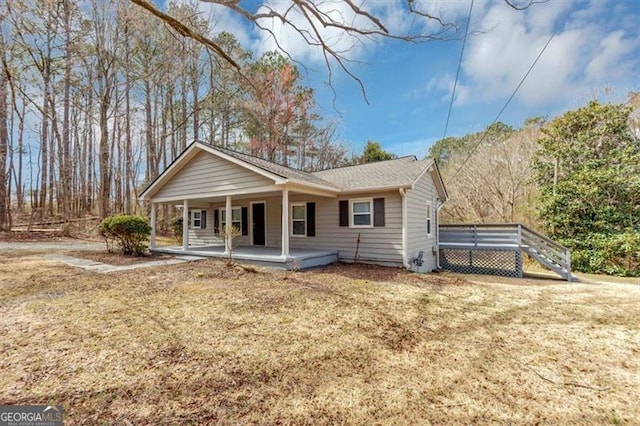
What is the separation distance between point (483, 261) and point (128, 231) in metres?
13.7

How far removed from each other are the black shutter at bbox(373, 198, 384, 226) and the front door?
4.70m

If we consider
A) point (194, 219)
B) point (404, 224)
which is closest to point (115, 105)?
point (194, 219)

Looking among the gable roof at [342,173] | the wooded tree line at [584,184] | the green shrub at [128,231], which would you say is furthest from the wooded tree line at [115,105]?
the wooded tree line at [584,184]

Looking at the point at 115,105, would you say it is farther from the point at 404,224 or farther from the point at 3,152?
the point at 404,224

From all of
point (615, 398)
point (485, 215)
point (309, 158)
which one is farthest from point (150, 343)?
point (309, 158)

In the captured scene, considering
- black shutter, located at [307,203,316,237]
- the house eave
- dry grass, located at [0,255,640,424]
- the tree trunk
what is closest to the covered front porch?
black shutter, located at [307,203,316,237]

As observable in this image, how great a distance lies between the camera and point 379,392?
2527mm

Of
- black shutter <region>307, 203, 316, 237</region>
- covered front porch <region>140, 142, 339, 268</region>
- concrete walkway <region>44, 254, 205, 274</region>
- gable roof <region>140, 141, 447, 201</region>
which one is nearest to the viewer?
concrete walkway <region>44, 254, 205, 274</region>

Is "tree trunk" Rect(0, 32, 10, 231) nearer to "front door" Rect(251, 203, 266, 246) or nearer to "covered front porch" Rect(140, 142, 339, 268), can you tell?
"covered front porch" Rect(140, 142, 339, 268)

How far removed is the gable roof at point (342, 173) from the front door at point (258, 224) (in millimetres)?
2140

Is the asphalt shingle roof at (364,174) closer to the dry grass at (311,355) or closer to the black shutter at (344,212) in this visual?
the black shutter at (344,212)

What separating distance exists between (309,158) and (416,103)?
13.4m

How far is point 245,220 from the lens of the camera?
1195 centimetres

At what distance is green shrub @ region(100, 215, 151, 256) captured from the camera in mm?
9750
